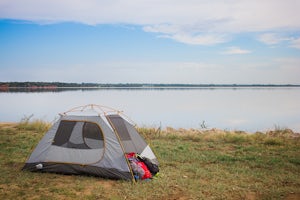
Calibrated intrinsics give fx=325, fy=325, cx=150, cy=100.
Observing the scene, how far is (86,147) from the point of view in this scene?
867 cm

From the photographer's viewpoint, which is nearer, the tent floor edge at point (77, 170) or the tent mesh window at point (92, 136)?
the tent floor edge at point (77, 170)

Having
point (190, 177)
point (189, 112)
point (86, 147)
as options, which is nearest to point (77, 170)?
point (86, 147)

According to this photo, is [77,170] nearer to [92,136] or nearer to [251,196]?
[92,136]

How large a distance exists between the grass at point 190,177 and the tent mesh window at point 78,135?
86 centimetres

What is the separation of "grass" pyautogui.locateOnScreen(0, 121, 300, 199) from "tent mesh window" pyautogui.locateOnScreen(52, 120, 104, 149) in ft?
2.82

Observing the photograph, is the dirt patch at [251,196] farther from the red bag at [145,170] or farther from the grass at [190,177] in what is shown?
the red bag at [145,170]

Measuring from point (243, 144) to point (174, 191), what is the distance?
7.26 m

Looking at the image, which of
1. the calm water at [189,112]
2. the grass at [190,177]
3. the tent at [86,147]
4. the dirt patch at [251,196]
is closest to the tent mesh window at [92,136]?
the tent at [86,147]

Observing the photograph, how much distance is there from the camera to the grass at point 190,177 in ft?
23.2

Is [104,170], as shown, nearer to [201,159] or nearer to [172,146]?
[201,159]

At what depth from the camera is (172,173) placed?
8.70 metres

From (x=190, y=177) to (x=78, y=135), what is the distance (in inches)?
127

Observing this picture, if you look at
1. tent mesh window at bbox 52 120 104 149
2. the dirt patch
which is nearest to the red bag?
tent mesh window at bbox 52 120 104 149

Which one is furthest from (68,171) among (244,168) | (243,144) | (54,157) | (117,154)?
(243,144)
